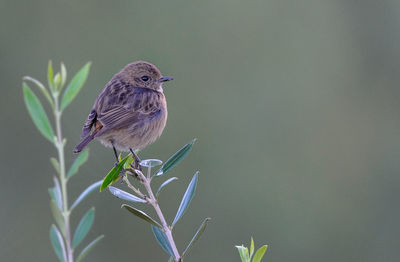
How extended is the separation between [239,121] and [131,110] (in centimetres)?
715

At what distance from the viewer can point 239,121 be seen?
1362 centimetres

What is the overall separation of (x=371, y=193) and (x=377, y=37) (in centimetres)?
449

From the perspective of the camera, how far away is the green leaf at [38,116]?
10.6 ft

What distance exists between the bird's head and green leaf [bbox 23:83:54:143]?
386 cm

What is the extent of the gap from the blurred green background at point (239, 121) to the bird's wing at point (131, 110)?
5.05 meters

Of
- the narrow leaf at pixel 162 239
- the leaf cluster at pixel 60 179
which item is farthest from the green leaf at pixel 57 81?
the narrow leaf at pixel 162 239

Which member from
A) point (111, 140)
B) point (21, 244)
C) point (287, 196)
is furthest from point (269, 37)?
point (111, 140)

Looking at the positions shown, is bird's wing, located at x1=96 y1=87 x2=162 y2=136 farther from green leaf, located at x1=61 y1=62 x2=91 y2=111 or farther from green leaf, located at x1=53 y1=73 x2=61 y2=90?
green leaf, located at x1=61 y1=62 x2=91 y2=111

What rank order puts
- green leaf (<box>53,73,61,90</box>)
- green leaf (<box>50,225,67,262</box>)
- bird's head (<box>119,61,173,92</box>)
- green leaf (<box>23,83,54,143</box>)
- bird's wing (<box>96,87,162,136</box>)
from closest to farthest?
green leaf (<box>50,225,67,262</box>) < green leaf (<box>23,83,54,143</box>) < green leaf (<box>53,73,61,90</box>) < bird's wing (<box>96,87,162,136</box>) < bird's head (<box>119,61,173,92</box>)

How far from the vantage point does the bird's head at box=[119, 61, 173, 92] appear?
7.23 m

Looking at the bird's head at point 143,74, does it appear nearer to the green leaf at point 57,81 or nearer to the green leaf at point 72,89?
the green leaf at point 57,81

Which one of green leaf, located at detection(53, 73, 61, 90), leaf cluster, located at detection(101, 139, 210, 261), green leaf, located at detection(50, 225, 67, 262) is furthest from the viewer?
green leaf, located at detection(53, 73, 61, 90)

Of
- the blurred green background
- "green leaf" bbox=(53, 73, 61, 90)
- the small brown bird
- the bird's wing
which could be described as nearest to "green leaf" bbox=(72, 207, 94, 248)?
"green leaf" bbox=(53, 73, 61, 90)

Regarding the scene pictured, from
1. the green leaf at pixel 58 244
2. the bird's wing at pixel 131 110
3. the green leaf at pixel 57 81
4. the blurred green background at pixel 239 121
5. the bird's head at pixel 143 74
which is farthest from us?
the blurred green background at pixel 239 121
